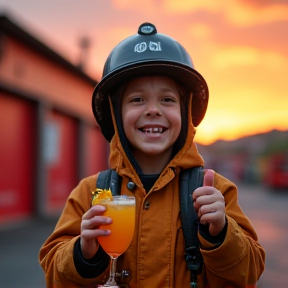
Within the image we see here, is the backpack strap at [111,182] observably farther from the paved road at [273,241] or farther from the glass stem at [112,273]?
the paved road at [273,241]

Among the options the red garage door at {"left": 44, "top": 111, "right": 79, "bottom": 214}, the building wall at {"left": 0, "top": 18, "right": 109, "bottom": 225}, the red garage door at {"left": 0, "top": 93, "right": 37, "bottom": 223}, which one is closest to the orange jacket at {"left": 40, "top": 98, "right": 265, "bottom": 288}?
the building wall at {"left": 0, "top": 18, "right": 109, "bottom": 225}

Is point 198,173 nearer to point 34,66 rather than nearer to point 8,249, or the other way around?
point 8,249

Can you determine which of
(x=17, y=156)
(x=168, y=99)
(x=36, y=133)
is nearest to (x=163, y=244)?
(x=168, y=99)

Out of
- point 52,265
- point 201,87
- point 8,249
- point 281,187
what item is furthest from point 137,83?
point 281,187

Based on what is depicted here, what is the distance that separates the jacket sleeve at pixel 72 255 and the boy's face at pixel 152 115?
32 centimetres

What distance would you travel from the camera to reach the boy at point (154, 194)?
218cm

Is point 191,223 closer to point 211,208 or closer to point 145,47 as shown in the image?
point 211,208

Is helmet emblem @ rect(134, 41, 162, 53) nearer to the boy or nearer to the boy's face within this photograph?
the boy

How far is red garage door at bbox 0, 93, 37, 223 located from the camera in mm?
12453

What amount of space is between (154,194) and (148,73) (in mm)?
591

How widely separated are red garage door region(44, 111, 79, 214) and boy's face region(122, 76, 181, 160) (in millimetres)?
12278

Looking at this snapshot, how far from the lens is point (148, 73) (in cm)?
257

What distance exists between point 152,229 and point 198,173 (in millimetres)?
360

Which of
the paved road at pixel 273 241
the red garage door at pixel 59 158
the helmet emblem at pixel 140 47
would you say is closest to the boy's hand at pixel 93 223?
the helmet emblem at pixel 140 47
